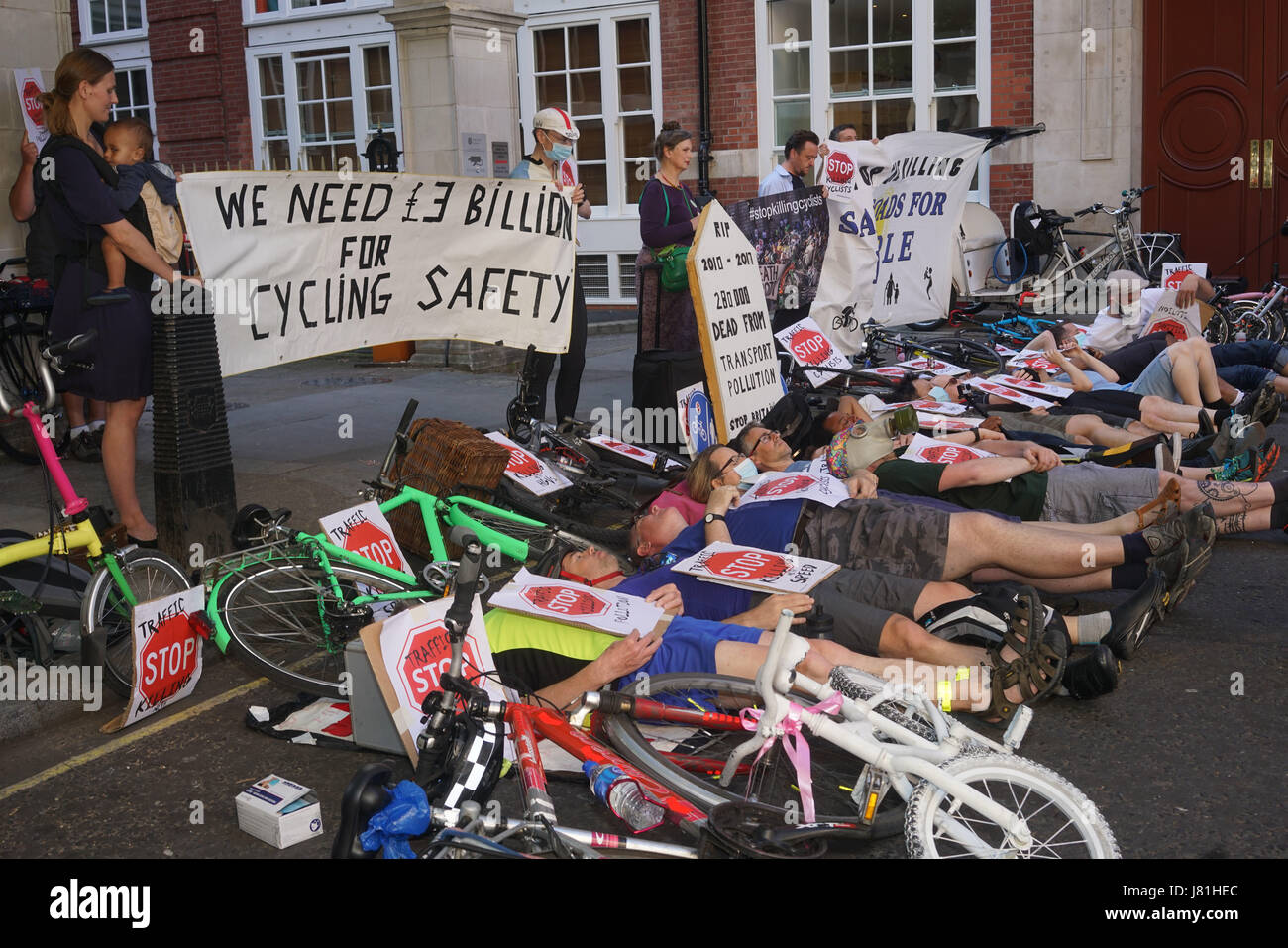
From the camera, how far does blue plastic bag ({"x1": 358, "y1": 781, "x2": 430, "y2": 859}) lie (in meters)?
2.99

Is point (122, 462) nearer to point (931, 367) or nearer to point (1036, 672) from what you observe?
point (1036, 672)

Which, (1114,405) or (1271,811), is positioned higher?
(1114,405)

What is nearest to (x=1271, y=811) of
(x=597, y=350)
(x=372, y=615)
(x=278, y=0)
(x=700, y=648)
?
(x=700, y=648)

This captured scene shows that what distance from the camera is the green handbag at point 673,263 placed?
29.0 feet

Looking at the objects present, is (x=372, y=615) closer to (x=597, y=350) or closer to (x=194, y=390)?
(x=194, y=390)

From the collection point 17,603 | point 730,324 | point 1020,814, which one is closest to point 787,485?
point 1020,814

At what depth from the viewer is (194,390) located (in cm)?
627

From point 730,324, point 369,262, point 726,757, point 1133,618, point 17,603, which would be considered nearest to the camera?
point 726,757

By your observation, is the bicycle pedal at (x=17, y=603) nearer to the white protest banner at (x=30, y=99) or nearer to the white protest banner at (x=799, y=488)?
the white protest banner at (x=799, y=488)

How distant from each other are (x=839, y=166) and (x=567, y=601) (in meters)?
6.86

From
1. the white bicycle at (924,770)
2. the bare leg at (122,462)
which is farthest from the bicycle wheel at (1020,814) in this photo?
the bare leg at (122,462)

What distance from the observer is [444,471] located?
6.45m

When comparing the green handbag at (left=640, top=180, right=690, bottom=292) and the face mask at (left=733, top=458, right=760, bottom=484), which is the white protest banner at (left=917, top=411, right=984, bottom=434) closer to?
the face mask at (left=733, top=458, right=760, bottom=484)
